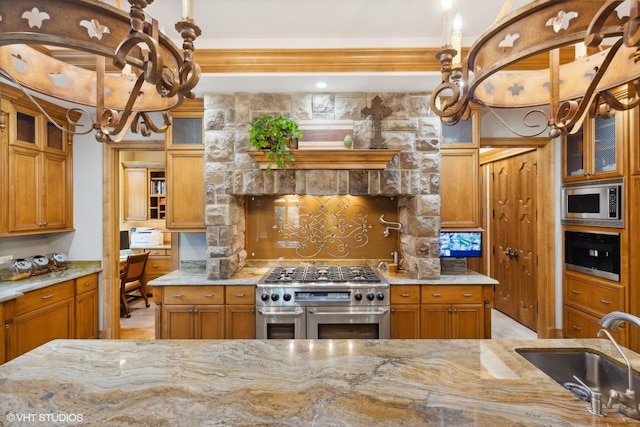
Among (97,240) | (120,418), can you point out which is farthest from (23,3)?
(97,240)

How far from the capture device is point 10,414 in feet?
3.32

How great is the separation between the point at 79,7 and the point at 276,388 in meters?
1.25

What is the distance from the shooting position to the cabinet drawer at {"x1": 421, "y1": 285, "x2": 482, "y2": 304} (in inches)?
118

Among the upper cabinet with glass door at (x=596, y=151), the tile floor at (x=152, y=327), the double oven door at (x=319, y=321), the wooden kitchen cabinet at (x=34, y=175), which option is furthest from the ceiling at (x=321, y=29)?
the tile floor at (x=152, y=327)

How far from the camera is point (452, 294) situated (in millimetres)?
3006

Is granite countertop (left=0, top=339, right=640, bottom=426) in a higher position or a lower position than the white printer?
lower

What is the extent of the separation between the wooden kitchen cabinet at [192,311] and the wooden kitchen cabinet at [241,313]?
6 cm

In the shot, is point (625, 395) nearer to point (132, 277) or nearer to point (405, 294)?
point (405, 294)

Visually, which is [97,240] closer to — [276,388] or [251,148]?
[251,148]

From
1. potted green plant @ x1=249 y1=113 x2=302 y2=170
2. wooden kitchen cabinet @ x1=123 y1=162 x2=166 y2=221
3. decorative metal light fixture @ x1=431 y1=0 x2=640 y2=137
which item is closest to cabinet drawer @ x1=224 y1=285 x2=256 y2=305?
potted green plant @ x1=249 y1=113 x2=302 y2=170

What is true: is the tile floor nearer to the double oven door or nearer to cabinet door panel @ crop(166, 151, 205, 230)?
cabinet door panel @ crop(166, 151, 205, 230)

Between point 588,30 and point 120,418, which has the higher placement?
point 588,30

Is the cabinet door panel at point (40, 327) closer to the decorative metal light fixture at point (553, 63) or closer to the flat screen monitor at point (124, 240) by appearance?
the flat screen monitor at point (124, 240)

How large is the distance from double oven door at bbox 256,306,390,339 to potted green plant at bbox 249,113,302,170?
4.26 feet
